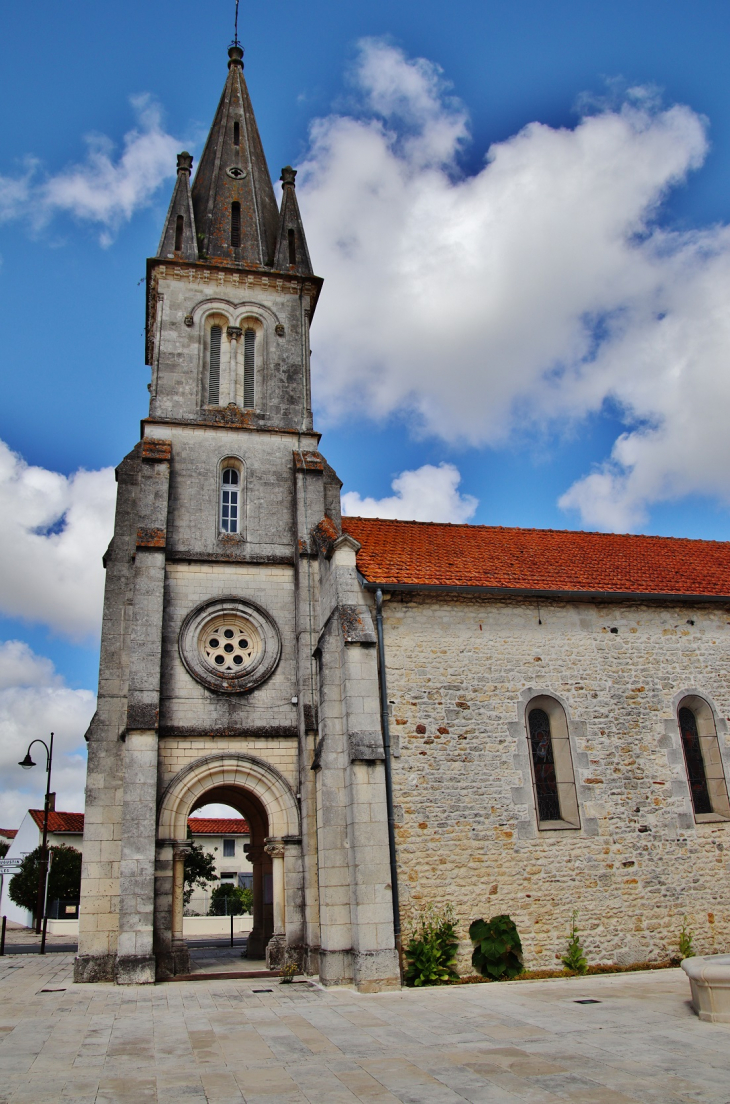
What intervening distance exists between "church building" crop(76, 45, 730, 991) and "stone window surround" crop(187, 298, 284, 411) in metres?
0.23

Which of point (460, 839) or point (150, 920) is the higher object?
point (460, 839)

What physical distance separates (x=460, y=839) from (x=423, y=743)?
177cm

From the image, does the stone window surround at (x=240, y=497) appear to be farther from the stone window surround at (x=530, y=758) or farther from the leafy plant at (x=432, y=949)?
the leafy plant at (x=432, y=949)

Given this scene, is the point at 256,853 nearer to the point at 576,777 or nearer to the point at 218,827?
the point at 576,777

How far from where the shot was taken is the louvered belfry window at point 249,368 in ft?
61.8

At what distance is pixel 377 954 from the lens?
488 inches

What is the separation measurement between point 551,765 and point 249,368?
11.5 meters

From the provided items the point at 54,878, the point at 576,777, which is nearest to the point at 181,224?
the point at 576,777

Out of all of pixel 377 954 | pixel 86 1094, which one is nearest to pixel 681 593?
pixel 377 954

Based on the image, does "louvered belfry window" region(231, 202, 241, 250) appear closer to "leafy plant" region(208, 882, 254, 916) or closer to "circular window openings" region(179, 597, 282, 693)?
"circular window openings" region(179, 597, 282, 693)

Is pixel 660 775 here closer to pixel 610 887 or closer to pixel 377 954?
pixel 610 887

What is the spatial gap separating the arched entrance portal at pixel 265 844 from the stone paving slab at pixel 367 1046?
1517mm

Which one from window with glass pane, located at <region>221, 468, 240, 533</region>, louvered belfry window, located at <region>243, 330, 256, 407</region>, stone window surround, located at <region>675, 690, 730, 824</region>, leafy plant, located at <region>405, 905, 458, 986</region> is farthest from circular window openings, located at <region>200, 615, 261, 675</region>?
stone window surround, located at <region>675, 690, 730, 824</region>

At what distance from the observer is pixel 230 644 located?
16.2 m
